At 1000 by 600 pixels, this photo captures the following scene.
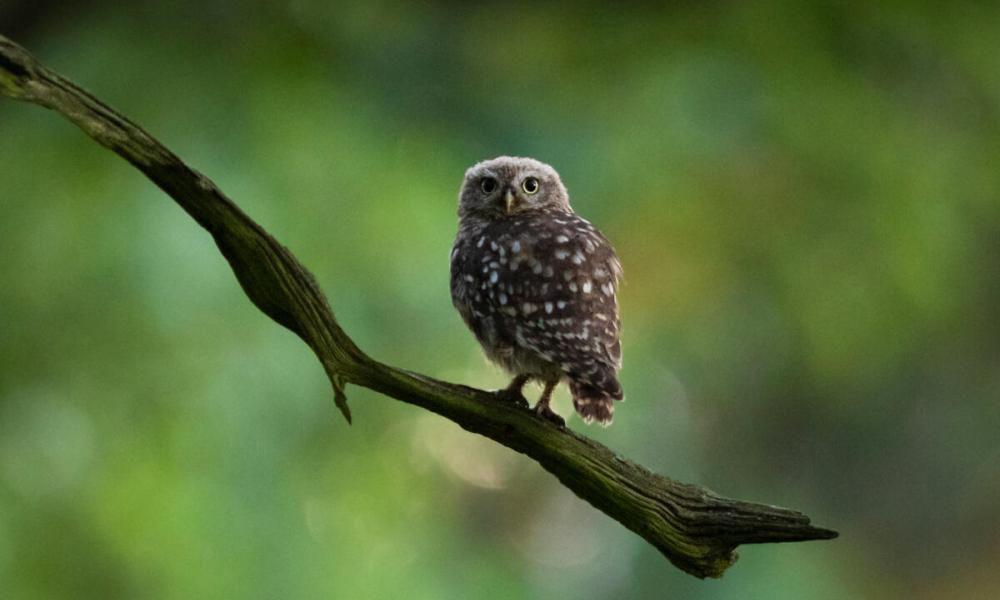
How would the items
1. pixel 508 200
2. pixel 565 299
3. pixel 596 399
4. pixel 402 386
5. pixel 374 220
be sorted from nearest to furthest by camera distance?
pixel 402 386, pixel 596 399, pixel 565 299, pixel 508 200, pixel 374 220

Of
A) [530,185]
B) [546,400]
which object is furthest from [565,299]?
[530,185]

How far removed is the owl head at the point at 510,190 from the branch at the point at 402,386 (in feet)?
5.91

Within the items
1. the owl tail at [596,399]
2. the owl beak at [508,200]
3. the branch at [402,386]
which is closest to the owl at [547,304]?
the owl tail at [596,399]

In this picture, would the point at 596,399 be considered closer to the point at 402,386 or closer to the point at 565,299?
the point at 565,299

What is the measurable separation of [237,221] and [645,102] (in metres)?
3.69

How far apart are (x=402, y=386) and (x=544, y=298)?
1345 mm

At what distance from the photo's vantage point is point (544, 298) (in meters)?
2.67

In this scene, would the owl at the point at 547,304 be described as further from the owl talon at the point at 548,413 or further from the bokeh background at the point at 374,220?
the bokeh background at the point at 374,220

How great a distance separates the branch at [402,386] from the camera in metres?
1.10

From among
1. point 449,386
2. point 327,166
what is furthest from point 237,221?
point 327,166

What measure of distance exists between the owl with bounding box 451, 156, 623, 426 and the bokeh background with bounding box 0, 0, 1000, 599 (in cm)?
118

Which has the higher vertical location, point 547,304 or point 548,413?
point 547,304

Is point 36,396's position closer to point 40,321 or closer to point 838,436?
point 40,321

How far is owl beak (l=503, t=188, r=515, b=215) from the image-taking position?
11.0 feet
